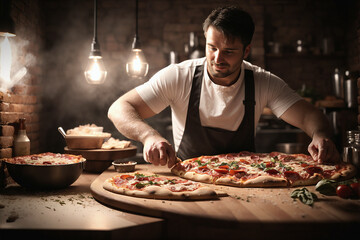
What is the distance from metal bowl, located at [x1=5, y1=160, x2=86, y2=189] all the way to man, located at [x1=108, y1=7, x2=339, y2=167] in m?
0.62

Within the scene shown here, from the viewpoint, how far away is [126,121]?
88.8 inches

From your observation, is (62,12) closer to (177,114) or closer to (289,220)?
(177,114)

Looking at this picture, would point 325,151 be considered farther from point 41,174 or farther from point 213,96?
point 41,174

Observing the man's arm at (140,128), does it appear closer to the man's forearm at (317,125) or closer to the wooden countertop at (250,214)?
the wooden countertop at (250,214)

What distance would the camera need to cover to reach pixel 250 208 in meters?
1.47

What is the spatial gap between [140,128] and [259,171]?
765mm

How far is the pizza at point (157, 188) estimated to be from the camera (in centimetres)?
159

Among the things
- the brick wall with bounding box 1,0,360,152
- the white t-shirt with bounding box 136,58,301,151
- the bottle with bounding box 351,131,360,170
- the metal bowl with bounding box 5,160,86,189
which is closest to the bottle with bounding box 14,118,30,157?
the metal bowl with bounding box 5,160,86,189

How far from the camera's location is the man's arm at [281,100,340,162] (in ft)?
7.20

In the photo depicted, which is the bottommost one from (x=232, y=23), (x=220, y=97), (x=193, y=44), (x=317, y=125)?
(x=317, y=125)

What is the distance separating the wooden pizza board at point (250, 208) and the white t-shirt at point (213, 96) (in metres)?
0.94

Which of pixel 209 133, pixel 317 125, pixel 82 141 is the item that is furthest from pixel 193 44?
pixel 82 141

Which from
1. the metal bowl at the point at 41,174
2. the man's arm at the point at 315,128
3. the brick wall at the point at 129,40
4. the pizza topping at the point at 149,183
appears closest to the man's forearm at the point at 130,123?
the pizza topping at the point at 149,183

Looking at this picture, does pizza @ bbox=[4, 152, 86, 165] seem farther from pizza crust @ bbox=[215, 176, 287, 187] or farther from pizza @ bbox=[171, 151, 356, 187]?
pizza crust @ bbox=[215, 176, 287, 187]
